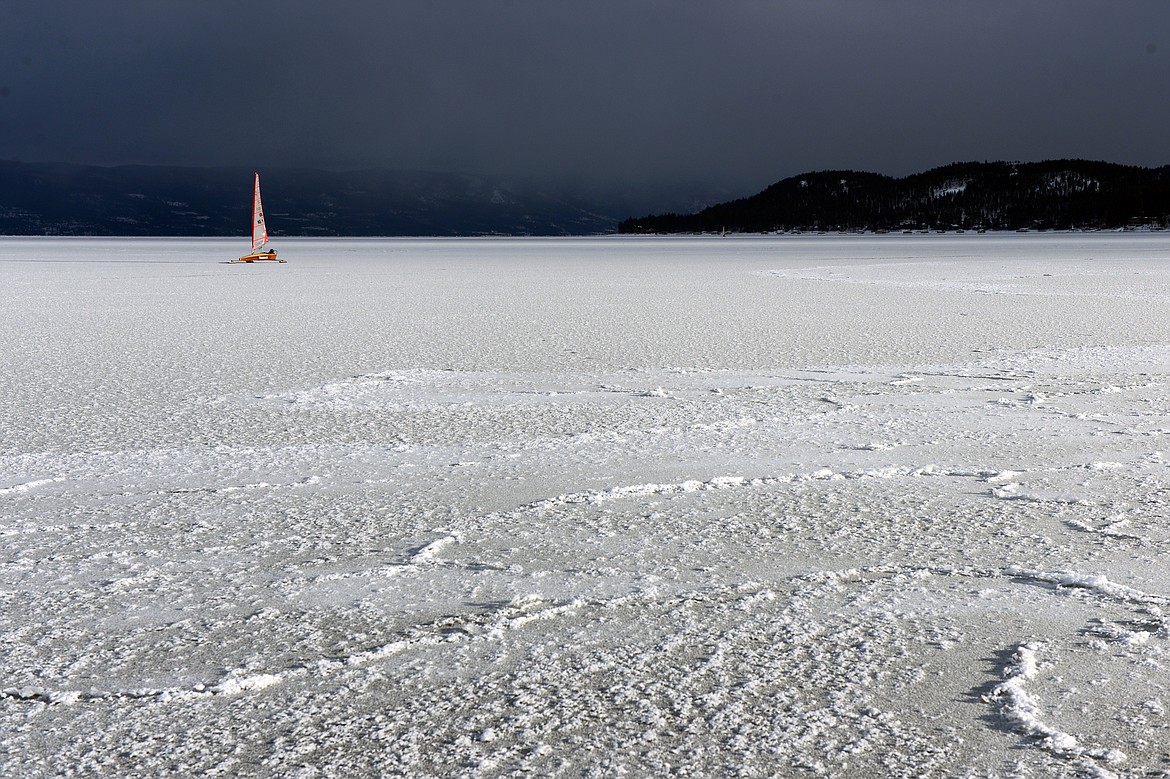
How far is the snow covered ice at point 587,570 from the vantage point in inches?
75.5

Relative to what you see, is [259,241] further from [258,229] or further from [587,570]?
[587,570]

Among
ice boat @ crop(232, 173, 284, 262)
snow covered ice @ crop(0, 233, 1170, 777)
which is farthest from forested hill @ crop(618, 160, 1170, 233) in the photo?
snow covered ice @ crop(0, 233, 1170, 777)

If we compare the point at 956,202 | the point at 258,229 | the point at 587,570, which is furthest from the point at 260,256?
the point at 956,202

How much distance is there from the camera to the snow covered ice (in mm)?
1918

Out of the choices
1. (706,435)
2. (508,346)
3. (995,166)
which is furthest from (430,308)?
(995,166)

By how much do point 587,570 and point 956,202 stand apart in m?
163

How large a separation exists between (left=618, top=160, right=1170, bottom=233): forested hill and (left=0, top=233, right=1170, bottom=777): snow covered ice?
135318 millimetres

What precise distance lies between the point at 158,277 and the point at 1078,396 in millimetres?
19650

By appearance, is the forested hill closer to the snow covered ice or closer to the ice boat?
the ice boat

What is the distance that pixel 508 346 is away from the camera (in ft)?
27.1

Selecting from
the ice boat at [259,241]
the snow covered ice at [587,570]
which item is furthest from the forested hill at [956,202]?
the snow covered ice at [587,570]

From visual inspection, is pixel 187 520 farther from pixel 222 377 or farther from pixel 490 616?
pixel 222 377

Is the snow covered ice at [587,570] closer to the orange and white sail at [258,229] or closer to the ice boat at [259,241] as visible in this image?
the orange and white sail at [258,229]

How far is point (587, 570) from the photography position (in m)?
2.87
